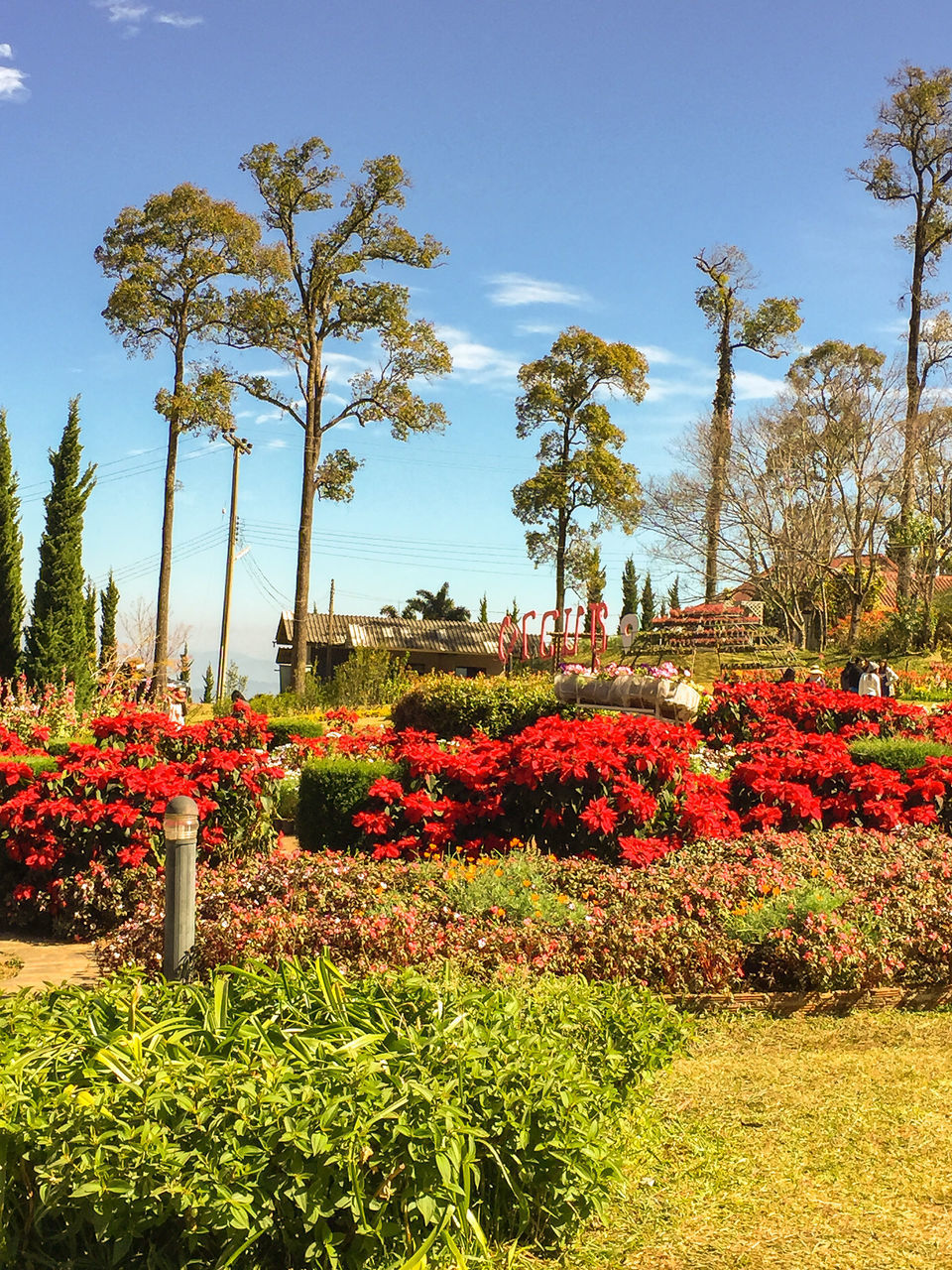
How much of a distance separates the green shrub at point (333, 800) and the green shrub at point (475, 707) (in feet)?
13.3

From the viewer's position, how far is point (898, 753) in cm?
945

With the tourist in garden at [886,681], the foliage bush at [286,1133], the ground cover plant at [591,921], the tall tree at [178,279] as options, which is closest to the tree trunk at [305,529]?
the tall tree at [178,279]

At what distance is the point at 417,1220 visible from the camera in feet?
8.39

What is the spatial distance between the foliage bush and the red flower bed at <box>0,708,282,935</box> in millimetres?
3760

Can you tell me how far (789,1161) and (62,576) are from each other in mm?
23672

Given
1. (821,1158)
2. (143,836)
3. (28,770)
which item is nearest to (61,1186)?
(821,1158)

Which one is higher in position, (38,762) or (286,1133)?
(38,762)

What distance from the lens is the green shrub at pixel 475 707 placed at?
12984 mm

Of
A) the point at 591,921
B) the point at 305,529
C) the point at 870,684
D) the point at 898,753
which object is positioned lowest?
the point at 591,921

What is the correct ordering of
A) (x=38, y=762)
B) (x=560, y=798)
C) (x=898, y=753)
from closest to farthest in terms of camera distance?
(x=560, y=798), (x=38, y=762), (x=898, y=753)

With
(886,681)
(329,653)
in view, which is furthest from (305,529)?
(886,681)

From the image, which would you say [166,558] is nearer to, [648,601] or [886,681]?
[886,681]

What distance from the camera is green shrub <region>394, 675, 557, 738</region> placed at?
13.0 meters

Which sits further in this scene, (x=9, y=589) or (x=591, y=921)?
(x=9, y=589)
